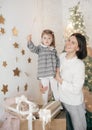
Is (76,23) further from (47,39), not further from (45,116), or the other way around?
(45,116)

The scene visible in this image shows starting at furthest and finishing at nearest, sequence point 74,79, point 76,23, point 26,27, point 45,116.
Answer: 1. point 76,23
2. point 26,27
3. point 74,79
4. point 45,116

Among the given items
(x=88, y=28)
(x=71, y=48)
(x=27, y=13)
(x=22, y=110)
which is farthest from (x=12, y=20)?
(x=88, y=28)

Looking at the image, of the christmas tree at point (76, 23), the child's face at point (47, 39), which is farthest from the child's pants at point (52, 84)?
the christmas tree at point (76, 23)

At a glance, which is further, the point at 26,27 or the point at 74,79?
the point at 26,27

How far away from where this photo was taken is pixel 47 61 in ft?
8.95

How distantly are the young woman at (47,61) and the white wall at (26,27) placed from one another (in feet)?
1.04

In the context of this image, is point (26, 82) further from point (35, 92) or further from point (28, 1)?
point (28, 1)

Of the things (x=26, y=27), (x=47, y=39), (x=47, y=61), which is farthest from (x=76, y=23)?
(x=47, y=61)

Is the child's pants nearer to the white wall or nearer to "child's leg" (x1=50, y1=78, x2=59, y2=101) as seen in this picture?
"child's leg" (x1=50, y1=78, x2=59, y2=101)

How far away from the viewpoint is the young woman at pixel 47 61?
2.71 metres

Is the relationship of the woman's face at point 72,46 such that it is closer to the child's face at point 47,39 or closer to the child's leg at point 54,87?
the child's face at point 47,39

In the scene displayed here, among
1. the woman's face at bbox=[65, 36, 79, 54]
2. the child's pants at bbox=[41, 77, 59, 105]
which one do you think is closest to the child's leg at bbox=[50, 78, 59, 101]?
the child's pants at bbox=[41, 77, 59, 105]

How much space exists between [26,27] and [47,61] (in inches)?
27.2

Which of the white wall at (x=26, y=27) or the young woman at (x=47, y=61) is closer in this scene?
the young woman at (x=47, y=61)
